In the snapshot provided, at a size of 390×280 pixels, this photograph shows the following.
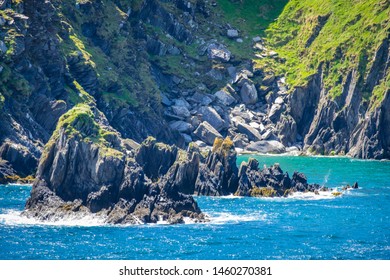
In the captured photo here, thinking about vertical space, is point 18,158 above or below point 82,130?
below

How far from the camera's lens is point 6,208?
12031cm

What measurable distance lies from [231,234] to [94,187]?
19648mm

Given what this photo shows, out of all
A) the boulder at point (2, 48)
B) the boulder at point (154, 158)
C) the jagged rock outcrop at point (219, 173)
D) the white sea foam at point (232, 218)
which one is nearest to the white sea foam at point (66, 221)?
the white sea foam at point (232, 218)

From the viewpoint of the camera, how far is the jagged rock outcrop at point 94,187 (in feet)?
368

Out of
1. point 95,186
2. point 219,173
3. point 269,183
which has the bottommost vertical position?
point 269,183

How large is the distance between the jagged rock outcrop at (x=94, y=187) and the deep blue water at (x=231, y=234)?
2.79 metres

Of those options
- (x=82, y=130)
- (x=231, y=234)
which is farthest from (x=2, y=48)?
(x=231, y=234)

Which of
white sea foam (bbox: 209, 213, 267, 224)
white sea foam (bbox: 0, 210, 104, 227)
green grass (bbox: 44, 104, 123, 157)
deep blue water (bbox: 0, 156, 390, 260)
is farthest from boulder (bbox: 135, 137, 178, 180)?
white sea foam (bbox: 0, 210, 104, 227)

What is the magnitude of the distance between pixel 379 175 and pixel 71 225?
282 feet

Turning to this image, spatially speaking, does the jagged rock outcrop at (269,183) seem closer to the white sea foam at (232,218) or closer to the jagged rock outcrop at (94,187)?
the white sea foam at (232,218)

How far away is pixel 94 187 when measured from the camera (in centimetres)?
11431

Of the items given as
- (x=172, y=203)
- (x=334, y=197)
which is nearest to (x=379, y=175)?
(x=334, y=197)

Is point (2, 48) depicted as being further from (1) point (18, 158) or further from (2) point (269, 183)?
(2) point (269, 183)

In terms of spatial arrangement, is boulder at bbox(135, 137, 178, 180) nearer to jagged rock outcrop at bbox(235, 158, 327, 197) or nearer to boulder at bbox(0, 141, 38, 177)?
jagged rock outcrop at bbox(235, 158, 327, 197)
